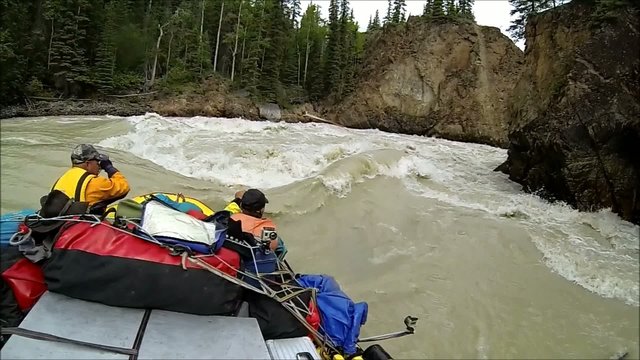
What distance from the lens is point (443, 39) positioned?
116 feet

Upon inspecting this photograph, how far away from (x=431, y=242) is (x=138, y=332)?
4693mm

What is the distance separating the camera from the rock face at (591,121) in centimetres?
802

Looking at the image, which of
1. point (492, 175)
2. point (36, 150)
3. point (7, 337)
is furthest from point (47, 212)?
point (492, 175)

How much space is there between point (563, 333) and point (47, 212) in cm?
450

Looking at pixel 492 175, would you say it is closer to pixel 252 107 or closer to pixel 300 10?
pixel 252 107

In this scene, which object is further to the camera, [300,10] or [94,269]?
A: [300,10]

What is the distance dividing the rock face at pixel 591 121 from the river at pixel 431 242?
1.61 feet

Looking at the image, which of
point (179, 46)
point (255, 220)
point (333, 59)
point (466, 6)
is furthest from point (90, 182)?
point (466, 6)

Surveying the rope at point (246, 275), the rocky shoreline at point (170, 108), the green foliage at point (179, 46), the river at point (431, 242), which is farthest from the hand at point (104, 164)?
the green foliage at point (179, 46)

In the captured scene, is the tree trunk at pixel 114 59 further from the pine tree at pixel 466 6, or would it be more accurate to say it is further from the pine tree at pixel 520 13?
the pine tree at pixel 466 6

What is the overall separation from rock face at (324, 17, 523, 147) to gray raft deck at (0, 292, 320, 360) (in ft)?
106

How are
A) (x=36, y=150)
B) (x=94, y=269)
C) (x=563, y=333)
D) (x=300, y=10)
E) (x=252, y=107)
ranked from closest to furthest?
(x=94, y=269), (x=563, y=333), (x=36, y=150), (x=252, y=107), (x=300, y=10)

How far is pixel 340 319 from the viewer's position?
9.64ft

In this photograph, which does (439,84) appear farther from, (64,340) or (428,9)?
(64,340)
